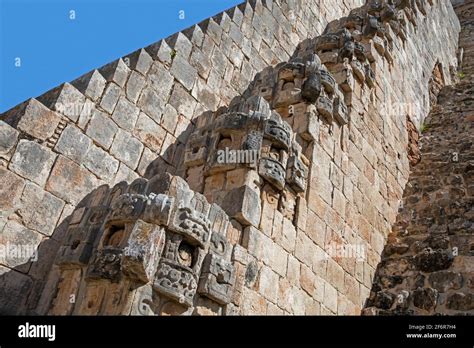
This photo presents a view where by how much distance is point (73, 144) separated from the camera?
539cm

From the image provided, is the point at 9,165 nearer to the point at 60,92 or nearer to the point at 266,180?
the point at 60,92

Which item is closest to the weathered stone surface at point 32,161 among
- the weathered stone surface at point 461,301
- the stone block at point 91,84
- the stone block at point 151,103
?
the stone block at point 91,84

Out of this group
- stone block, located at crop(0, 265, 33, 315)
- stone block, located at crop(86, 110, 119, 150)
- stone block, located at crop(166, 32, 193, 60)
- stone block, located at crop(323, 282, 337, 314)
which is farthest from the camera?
stone block, located at crop(166, 32, 193, 60)

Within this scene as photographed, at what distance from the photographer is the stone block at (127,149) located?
5.91 m

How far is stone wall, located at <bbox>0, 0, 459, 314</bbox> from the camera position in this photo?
191 inches

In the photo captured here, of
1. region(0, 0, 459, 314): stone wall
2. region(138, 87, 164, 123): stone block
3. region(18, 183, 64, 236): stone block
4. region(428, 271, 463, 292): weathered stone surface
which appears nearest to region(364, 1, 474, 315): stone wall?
region(428, 271, 463, 292): weathered stone surface

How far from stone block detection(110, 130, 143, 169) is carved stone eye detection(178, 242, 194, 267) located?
212cm

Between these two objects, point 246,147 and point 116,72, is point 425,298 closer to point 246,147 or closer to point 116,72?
point 246,147

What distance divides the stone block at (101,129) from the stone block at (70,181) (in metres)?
0.45

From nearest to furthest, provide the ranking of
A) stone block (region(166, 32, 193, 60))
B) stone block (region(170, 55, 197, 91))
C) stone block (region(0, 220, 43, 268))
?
stone block (region(0, 220, 43, 268)), stone block (region(170, 55, 197, 91)), stone block (region(166, 32, 193, 60))

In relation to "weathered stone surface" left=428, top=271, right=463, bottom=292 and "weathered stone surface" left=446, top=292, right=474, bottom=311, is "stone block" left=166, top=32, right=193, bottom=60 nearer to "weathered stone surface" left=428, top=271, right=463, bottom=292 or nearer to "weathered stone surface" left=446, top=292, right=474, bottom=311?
"weathered stone surface" left=428, top=271, right=463, bottom=292

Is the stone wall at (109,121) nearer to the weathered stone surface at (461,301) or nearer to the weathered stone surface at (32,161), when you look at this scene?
the weathered stone surface at (32,161)
